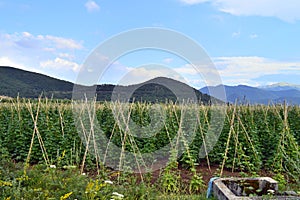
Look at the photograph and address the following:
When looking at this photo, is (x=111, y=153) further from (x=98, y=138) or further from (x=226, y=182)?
(x=226, y=182)

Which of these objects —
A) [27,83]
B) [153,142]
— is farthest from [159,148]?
[27,83]

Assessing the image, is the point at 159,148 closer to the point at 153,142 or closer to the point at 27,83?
the point at 153,142

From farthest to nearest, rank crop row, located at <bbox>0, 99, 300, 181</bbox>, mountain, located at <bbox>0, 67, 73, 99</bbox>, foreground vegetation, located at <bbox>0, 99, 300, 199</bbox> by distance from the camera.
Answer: mountain, located at <bbox>0, 67, 73, 99</bbox> → crop row, located at <bbox>0, 99, 300, 181</bbox> → foreground vegetation, located at <bbox>0, 99, 300, 199</bbox>

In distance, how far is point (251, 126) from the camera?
7.79 m

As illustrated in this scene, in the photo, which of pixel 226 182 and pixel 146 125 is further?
pixel 146 125

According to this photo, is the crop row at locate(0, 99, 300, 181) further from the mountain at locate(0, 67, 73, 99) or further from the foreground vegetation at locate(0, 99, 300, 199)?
the mountain at locate(0, 67, 73, 99)

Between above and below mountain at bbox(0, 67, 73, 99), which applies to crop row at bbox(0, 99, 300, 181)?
below

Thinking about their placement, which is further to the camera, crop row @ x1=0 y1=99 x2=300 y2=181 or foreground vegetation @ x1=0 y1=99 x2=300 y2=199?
crop row @ x1=0 y1=99 x2=300 y2=181

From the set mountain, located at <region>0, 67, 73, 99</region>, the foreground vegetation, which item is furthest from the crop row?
mountain, located at <region>0, 67, 73, 99</region>

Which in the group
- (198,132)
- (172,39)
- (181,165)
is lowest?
(181,165)

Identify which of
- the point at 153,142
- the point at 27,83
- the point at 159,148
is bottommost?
the point at 159,148

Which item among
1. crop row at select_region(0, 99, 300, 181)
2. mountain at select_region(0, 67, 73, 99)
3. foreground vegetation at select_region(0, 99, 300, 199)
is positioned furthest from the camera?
mountain at select_region(0, 67, 73, 99)

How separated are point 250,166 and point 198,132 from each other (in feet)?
4.90

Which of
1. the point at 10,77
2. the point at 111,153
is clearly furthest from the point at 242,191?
the point at 10,77
